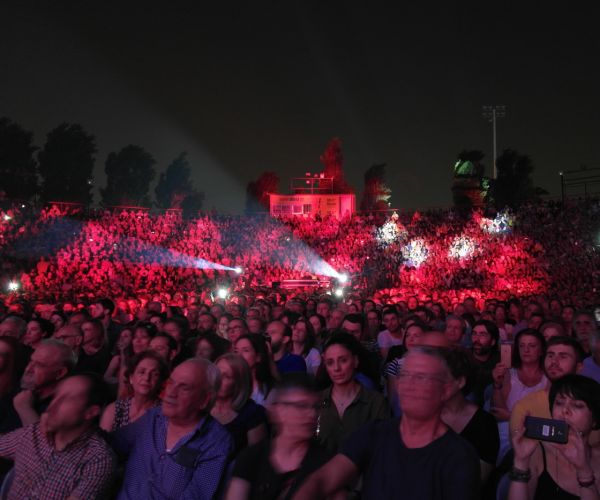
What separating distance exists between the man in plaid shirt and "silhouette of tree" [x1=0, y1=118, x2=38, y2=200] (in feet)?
154

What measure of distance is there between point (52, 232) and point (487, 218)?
589 inches

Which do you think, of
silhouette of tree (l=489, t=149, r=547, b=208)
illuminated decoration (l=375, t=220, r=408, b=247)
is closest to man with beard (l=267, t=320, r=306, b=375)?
illuminated decoration (l=375, t=220, r=408, b=247)

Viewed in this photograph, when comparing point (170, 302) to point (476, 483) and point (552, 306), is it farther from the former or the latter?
point (476, 483)

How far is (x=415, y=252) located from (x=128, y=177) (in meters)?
36.9

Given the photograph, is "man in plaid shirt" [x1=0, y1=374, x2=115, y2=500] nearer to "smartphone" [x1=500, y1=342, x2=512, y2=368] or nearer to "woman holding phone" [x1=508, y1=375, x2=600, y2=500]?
"woman holding phone" [x1=508, y1=375, x2=600, y2=500]

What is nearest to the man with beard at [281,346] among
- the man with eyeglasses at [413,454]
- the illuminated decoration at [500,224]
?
the man with eyeglasses at [413,454]

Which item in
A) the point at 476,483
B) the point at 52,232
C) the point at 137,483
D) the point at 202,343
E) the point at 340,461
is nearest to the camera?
the point at 476,483

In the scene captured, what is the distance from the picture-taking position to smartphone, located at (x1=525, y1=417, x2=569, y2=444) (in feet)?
8.80

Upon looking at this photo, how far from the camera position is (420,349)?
2754 mm

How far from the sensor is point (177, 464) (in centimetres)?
323

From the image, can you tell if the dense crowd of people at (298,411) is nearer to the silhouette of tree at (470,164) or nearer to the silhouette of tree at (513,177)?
the silhouette of tree at (513,177)

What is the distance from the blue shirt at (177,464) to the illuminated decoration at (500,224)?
65.0 ft

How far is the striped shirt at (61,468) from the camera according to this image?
3154 millimetres

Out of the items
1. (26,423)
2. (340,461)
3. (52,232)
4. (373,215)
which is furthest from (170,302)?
(373,215)
